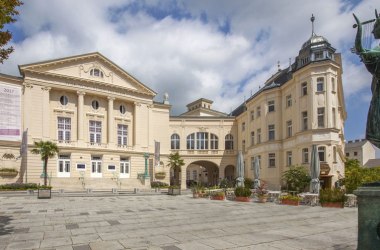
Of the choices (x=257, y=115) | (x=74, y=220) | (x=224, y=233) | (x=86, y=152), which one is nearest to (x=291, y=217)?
(x=224, y=233)

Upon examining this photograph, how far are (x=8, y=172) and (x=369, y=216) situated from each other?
4128cm

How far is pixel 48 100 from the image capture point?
43.9m

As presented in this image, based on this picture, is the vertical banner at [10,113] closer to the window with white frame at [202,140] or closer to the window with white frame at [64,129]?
the window with white frame at [64,129]

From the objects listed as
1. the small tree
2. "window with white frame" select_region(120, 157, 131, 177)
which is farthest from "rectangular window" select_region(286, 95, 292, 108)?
"window with white frame" select_region(120, 157, 131, 177)

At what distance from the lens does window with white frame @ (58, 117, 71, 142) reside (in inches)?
1781

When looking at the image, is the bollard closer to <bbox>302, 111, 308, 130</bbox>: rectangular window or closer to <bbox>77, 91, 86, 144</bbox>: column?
<bbox>302, 111, 308, 130</bbox>: rectangular window

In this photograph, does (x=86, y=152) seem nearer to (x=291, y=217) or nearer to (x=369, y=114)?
(x=291, y=217)

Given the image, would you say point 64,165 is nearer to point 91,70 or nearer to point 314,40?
point 91,70

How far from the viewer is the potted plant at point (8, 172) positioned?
38.8m

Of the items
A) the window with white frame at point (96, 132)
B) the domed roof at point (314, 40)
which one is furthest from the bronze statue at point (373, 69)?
the window with white frame at point (96, 132)

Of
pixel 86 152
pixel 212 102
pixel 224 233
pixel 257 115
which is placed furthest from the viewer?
pixel 212 102

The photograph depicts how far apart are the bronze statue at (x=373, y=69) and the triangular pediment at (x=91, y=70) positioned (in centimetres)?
4312

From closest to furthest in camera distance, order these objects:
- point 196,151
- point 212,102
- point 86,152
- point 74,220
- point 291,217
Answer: point 74,220
point 291,217
point 86,152
point 196,151
point 212,102

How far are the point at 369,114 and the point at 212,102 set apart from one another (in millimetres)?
75586
